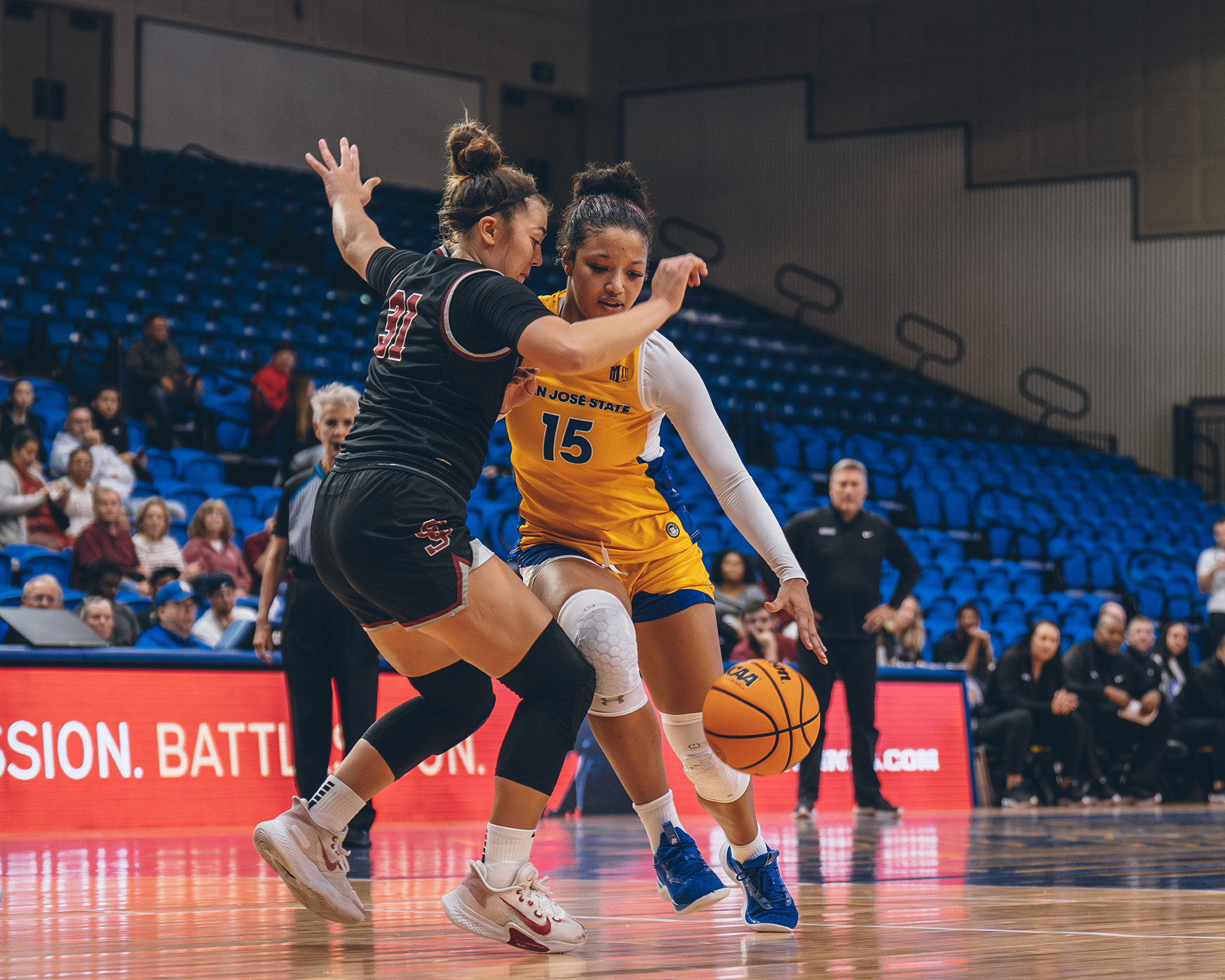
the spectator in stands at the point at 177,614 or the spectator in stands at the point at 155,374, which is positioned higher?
the spectator in stands at the point at 155,374

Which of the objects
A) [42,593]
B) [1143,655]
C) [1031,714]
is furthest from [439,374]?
[1143,655]

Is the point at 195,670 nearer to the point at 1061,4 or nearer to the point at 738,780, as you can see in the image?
the point at 738,780

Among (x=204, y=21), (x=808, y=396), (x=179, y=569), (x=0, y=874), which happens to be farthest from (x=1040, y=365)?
(x=0, y=874)

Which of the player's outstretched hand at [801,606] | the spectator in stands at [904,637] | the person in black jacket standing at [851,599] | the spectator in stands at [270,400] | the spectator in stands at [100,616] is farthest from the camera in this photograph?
the spectator in stands at [270,400]

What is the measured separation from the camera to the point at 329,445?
6453mm

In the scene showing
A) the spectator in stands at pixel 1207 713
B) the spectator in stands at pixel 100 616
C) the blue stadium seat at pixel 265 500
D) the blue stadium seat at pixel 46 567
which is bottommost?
the spectator in stands at pixel 1207 713

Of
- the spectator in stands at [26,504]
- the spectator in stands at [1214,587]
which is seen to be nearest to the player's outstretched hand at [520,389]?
the spectator in stands at [26,504]

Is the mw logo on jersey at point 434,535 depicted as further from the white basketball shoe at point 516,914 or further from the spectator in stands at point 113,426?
the spectator in stands at point 113,426

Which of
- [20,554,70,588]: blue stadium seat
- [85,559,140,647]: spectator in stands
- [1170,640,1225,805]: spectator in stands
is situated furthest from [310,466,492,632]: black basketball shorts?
[1170,640,1225,805]: spectator in stands

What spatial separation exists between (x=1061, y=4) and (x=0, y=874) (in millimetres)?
21210

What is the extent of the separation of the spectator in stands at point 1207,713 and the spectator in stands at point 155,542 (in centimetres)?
774

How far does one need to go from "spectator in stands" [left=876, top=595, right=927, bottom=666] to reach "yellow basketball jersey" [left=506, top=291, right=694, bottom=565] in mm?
7933

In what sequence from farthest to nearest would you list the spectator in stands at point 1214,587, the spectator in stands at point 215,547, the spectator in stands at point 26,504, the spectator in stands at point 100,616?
the spectator in stands at point 1214,587, the spectator in stands at point 215,547, the spectator in stands at point 26,504, the spectator in stands at point 100,616

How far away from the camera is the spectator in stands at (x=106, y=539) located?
31.7 ft
